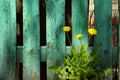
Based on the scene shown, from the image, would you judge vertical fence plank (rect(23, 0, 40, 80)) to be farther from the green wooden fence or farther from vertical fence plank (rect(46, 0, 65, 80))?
vertical fence plank (rect(46, 0, 65, 80))

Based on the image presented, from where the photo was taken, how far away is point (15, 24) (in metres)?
3.55

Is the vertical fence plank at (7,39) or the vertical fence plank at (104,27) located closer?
the vertical fence plank at (104,27)

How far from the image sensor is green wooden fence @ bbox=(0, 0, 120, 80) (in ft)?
11.3

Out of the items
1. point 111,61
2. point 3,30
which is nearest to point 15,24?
point 3,30

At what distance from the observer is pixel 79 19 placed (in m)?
3.47

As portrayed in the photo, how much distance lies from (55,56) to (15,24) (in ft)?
1.95

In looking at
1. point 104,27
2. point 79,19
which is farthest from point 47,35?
point 104,27

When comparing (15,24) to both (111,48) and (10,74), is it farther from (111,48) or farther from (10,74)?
(111,48)

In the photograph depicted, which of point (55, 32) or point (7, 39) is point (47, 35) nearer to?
point (55, 32)

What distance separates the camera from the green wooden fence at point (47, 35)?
345 cm

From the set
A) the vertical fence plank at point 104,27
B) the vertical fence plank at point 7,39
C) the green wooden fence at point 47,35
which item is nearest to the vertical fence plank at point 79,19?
the green wooden fence at point 47,35

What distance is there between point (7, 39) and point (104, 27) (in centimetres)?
113

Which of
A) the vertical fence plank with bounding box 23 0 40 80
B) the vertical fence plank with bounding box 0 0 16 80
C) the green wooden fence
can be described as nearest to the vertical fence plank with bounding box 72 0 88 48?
the green wooden fence

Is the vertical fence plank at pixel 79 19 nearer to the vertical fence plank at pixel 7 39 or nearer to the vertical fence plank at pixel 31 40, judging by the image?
the vertical fence plank at pixel 31 40
